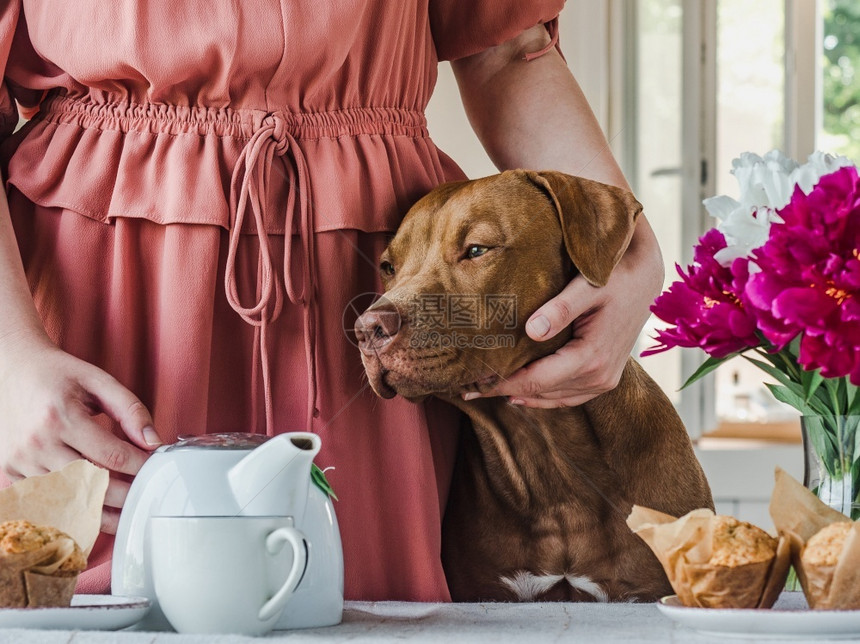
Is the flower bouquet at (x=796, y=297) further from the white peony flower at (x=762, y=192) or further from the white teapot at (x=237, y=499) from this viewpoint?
the white teapot at (x=237, y=499)

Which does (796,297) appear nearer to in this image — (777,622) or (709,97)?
(777,622)

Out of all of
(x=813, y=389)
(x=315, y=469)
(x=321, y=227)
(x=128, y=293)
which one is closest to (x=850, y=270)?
(x=813, y=389)

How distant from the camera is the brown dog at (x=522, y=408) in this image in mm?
1051

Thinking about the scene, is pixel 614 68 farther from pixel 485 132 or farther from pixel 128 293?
pixel 128 293

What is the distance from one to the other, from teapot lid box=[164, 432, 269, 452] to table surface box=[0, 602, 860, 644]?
125 mm

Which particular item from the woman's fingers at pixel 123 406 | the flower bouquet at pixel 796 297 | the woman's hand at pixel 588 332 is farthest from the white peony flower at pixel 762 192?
the woman's fingers at pixel 123 406

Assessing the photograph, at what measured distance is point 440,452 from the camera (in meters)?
1.13

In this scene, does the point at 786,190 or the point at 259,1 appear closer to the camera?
the point at 786,190

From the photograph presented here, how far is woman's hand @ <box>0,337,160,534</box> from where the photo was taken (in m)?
0.80

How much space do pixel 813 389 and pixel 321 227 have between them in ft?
1.59

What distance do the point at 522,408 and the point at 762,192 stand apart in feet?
1.71

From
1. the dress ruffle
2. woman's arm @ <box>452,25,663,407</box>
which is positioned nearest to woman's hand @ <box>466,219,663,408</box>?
woman's arm @ <box>452,25,663,407</box>

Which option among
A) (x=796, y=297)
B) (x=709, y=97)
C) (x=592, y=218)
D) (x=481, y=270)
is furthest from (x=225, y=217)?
(x=709, y=97)

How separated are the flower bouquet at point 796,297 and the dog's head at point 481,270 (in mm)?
239
